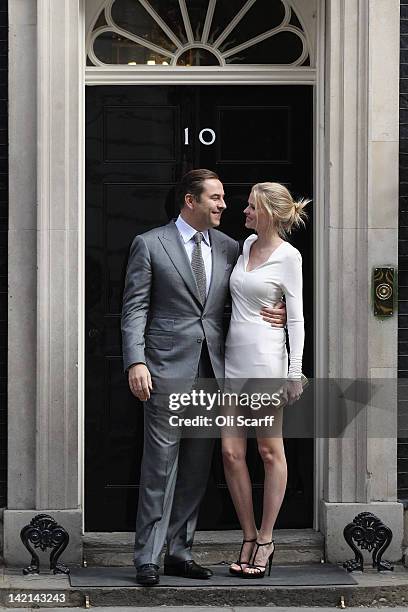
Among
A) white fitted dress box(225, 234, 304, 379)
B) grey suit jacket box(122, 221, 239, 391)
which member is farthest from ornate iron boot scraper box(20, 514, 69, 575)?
white fitted dress box(225, 234, 304, 379)

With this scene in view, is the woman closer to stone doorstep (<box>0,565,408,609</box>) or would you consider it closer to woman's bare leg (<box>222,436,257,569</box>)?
woman's bare leg (<box>222,436,257,569</box>)

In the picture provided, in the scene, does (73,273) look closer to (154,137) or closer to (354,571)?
(154,137)

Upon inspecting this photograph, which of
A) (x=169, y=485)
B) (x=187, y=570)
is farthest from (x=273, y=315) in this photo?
(x=187, y=570)

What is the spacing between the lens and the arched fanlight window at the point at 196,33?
8.88 m

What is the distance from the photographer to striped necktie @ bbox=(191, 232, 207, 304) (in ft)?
26.2

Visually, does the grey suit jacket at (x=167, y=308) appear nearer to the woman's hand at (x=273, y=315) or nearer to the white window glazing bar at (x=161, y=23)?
the woman's hand at (x=273, y=315)

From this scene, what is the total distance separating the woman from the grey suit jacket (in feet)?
0.61

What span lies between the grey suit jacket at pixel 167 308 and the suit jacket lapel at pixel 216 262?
4 cm

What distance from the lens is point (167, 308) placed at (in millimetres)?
7957

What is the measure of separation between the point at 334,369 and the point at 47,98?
7.95 feet

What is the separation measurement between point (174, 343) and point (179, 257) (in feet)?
1.63

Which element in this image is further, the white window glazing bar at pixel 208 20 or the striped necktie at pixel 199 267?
the white window glazing bar at pixel 208 20

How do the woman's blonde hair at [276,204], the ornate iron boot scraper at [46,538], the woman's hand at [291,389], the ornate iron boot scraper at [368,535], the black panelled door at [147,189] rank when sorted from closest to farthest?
the woman's hand at [291,389], the woman's blonde hair at [276,204], the ornate iron boot scraper at [46,538], the ornate iron boot scraper at [368,535], the black panelled door at [147,189]

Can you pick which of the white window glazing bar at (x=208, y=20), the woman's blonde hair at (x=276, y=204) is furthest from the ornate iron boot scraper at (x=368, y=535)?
the white window glazing bar at (x=208, y=20)
